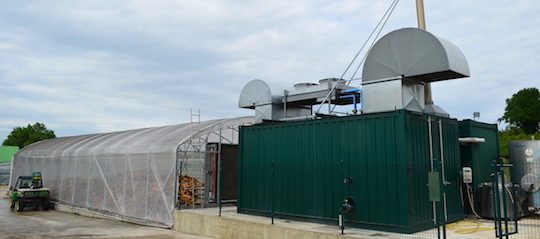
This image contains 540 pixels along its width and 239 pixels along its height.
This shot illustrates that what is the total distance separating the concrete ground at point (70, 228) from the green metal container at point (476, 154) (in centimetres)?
984

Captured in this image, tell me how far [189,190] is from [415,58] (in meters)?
10.6

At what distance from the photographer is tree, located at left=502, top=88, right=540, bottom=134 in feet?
179

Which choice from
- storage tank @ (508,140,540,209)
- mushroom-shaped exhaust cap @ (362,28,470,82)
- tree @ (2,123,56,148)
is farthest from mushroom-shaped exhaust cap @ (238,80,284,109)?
tree @ (2,123,56,148)

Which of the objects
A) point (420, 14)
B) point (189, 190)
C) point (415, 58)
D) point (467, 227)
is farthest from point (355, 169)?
point (189, 190)

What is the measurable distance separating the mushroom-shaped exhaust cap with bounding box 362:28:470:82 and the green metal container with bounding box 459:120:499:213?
2744 mm

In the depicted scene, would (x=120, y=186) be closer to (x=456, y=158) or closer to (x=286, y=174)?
(x=286, y=174)

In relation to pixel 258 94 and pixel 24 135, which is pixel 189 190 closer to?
pixel 258 94

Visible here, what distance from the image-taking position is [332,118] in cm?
1266

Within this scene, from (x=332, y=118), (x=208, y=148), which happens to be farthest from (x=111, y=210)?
(x=332, y=118)

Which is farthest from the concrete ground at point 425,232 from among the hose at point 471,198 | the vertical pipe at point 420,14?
the vertical pipe at point 420,14

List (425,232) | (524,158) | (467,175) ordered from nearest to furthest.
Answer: (425,232) < (467,175) < (524,158)

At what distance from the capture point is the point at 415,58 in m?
11.7

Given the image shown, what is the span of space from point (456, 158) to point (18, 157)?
32.7 meters

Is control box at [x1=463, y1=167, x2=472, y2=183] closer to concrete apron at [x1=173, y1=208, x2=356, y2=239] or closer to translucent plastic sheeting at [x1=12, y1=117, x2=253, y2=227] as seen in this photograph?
concrete apron at [x1=173, y1=208, x2=356, y2=239]
